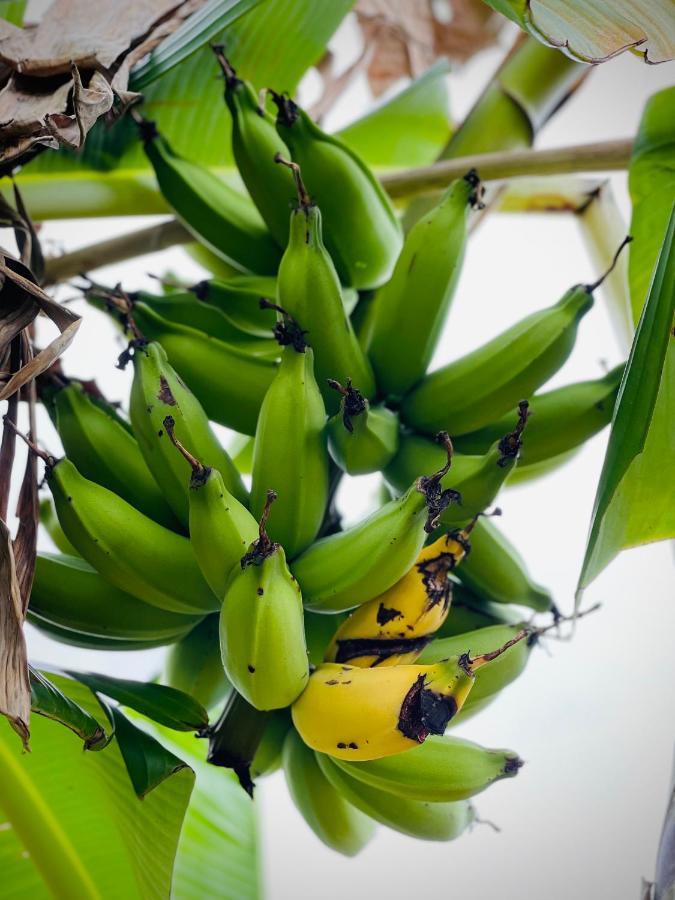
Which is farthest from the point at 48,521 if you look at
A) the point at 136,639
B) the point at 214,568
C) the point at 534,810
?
the point at 534,810

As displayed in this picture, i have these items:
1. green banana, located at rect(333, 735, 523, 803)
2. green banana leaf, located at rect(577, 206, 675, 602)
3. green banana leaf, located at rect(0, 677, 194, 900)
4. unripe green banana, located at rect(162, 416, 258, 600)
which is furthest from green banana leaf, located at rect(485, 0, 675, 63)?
green banana leaf, located at rect(0, 677, 194, 900)

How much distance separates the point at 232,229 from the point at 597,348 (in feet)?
2.73

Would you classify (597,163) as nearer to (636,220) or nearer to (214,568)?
(636,220)

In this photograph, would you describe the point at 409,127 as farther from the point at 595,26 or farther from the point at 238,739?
the point at 238,739

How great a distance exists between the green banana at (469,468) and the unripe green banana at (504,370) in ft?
0.09

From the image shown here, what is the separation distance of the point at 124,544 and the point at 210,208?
31cm

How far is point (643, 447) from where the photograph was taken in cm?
49

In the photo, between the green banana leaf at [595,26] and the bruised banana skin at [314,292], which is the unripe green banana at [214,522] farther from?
the green banana leaf at [595,26]

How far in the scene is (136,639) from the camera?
23.6 inches

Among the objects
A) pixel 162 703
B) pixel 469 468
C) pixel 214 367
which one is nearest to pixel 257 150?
pixel 214 367

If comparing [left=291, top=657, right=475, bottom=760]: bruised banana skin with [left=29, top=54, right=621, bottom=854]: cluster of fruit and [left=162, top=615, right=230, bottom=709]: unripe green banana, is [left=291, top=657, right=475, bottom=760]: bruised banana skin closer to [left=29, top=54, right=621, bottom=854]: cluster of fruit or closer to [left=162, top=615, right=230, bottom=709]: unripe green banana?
[left=29, top=54, right=621, bottom=854]: cluster of fruit

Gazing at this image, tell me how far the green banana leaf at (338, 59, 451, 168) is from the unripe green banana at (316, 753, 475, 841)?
2.44 feet

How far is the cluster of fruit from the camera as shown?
19.3 inches

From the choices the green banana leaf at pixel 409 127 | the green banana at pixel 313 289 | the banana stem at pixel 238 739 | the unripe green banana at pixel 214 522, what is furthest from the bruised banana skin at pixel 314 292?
the green banana leaf at pixel 409 127
